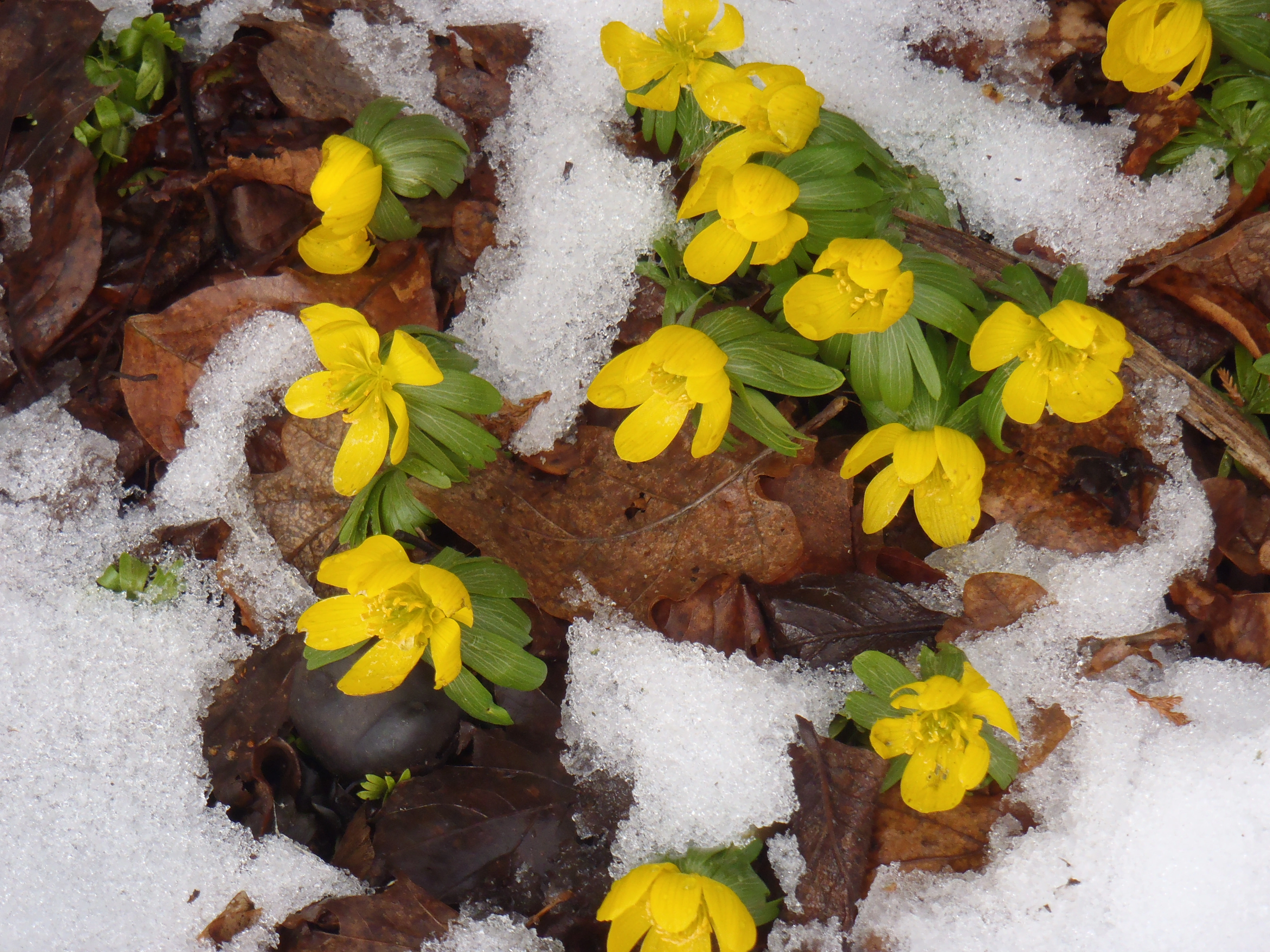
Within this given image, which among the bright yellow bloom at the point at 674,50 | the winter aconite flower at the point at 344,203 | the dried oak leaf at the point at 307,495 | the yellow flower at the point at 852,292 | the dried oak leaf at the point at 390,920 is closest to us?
the yellow flower at the point at 852,292

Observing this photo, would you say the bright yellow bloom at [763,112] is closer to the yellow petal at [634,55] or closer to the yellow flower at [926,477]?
the yellow petal at [634,55]

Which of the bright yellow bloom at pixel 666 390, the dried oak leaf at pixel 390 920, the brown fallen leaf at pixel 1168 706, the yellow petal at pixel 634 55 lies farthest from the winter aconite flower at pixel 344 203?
the brown fallen leaf at pixel 1168 706

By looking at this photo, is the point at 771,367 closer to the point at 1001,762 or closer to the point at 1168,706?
the point at 1001,762

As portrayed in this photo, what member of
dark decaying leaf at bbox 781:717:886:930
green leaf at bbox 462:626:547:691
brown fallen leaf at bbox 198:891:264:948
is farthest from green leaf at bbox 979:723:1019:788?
brown fallen leaf at bbox 198:891:264:948

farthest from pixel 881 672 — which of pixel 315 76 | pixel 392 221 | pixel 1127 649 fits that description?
pixel 315 76

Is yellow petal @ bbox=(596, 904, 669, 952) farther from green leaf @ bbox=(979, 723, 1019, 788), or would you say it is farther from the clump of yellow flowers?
green leaf @ bbox=(979, 723, 1019, 788)

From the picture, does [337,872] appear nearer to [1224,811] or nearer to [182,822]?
[182,822]
